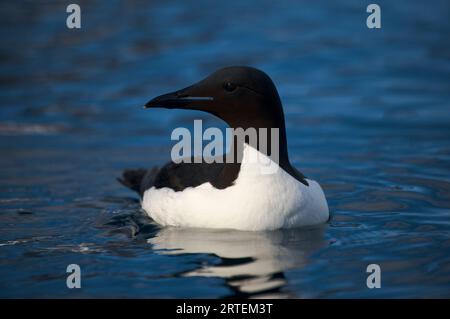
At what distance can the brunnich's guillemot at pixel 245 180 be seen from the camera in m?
6.01

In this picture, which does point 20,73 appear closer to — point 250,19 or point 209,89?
point 250,19

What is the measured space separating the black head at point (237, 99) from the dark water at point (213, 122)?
0.84m

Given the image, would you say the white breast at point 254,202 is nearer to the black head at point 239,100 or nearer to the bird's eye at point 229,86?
the black head at point 239,100

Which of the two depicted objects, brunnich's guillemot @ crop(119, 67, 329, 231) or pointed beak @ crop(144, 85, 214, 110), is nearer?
brunnich's guillemot @ crop(119, 67, 329, 231)

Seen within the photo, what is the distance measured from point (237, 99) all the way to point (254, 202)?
0.74m

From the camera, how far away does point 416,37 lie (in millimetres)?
14477

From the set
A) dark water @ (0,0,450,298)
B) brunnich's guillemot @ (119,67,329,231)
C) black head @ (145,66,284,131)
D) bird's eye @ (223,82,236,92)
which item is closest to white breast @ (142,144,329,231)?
brunnich's guillemot @ (119,67,329,231)

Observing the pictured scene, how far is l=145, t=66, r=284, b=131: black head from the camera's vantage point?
6012 mm

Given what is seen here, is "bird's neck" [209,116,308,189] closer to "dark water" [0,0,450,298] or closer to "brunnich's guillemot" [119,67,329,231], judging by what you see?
"brunnich's guillemot" [119,67,329,231]

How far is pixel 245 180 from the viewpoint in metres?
6.03

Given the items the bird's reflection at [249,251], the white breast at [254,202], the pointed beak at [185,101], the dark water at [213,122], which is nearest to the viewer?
the bird's reflection at [249,251]

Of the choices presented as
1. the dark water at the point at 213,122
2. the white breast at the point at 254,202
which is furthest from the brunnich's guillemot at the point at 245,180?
the dark water at the point at 213,122

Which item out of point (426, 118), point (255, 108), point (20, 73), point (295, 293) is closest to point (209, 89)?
point (255, 108)

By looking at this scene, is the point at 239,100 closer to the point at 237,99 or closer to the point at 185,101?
the point at 237,99
